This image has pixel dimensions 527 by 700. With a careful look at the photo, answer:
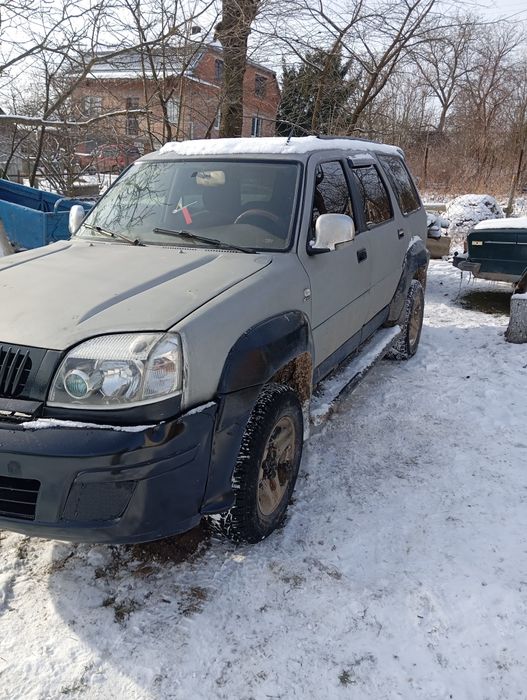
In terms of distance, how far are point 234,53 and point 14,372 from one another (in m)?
8.85

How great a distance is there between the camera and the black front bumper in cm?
221

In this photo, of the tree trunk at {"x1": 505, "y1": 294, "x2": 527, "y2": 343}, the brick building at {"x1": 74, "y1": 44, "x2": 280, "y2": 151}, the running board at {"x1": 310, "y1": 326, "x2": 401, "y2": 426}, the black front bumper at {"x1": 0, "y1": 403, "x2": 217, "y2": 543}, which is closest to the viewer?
the black front bumper at {"x1": 0, "y1": 403, "x2": 217, "y2": 543}

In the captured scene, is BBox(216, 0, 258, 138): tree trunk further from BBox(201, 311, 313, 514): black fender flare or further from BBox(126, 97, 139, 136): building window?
BBox(201, 311, 313, 514): black fender flare

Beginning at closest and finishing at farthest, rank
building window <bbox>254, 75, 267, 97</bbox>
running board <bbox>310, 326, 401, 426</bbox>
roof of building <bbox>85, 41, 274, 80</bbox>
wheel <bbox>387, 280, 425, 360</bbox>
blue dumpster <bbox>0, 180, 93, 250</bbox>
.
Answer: running board <bbox>310, 326, 401, 426</bbox>
wheel <bbox>387, 280, 425, 360</bbox>
blue dumpster <bbox>0, 180, 93, 250</bbox>
roof of building <bbox>85, 41, 274, 80</bbox>
building window <bbox>254, 75, 267, 97</bbox>

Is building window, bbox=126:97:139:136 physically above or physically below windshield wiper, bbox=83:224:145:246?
above

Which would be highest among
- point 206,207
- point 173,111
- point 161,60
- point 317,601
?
point 161,60

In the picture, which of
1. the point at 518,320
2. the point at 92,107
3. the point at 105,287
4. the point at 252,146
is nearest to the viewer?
the point at 105,287

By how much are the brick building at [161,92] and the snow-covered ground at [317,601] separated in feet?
25.3

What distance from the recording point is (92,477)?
7.32 ft

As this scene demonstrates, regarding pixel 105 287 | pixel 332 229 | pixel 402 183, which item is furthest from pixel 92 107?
pixel 105 287

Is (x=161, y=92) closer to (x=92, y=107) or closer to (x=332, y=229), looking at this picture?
(x=92, y=107)

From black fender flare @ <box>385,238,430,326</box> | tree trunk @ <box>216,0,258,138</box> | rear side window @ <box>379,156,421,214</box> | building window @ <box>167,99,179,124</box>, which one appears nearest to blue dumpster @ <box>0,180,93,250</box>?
building window @ <box>167,99,179,124</box>

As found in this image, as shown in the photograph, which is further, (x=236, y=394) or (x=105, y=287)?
(x=105, y=287)

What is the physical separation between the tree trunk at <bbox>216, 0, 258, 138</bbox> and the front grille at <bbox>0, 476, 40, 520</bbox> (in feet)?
28.3
